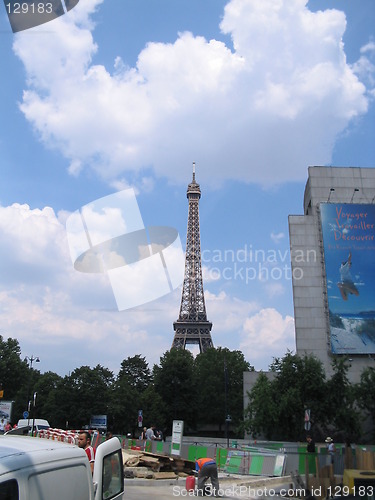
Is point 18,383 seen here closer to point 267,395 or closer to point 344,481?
point 267,395

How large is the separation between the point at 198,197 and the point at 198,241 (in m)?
12.5

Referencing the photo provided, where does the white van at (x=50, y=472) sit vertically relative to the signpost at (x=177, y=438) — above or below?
above

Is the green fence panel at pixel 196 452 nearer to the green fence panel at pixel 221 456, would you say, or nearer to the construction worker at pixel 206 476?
the green fence panel at pixel 221 456

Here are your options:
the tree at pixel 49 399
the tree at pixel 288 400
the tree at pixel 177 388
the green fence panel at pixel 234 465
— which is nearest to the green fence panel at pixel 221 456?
the green fence panel at pixel 234 465

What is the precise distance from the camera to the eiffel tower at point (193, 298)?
9350cm

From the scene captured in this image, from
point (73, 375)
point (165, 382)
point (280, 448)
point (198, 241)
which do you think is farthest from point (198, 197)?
point (280, 448)

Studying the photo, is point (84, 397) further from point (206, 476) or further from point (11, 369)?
point (206, 476)

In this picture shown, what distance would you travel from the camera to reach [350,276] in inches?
1818

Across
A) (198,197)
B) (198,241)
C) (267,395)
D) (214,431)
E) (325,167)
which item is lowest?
(214,431)

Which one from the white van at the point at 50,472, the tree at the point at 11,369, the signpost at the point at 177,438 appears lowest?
the signpost at the point at 177,438

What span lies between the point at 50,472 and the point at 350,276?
4552cm

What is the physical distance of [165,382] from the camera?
237 ft

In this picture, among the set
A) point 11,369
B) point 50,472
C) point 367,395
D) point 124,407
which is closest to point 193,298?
point 124,407

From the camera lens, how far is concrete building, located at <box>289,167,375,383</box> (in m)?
45.1
